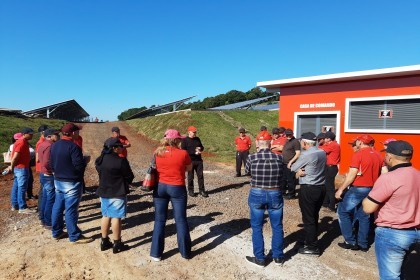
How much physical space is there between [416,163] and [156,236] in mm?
9691

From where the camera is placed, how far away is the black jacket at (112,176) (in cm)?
465

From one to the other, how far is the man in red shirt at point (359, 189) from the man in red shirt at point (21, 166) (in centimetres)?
673

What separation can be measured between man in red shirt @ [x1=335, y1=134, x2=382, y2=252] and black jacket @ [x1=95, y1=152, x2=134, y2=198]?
359 centimetres

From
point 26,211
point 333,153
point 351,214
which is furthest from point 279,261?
point 26,211

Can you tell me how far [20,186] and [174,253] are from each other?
4.39 m

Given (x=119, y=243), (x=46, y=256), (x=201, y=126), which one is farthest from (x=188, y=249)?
(x=201, y=126)

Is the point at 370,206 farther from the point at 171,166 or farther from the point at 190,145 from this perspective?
the point at 190,145

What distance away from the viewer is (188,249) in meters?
4.66

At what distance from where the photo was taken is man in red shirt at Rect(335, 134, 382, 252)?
4.91 metres

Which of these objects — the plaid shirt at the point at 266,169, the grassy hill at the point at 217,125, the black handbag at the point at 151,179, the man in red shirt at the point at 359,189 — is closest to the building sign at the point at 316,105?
the grassy hill at the point at 217,125

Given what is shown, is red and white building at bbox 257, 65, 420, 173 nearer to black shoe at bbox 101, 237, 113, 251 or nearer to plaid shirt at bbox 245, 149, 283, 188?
plaid shirt at bbox 245, 149, 283, 188

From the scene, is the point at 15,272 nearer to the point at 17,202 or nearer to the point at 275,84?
the point at 17,202

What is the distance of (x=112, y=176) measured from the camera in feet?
15.3

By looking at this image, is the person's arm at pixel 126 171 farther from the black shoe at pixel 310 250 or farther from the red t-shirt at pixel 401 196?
the red t-shirt at pixel 401 196
